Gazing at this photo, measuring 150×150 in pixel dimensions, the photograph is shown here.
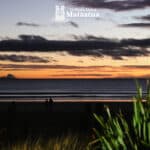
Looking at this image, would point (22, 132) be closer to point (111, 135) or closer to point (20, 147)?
point (20, 147)

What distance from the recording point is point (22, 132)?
32.8 feet

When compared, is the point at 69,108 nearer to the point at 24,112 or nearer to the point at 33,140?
the point at 24,112

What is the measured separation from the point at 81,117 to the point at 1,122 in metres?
2.11

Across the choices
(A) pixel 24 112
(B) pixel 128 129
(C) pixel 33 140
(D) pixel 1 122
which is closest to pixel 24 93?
(A) pixel 24 112

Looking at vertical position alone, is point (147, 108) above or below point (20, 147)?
above

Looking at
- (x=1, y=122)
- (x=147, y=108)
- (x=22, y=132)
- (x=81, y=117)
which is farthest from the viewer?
(x=81, y=117)

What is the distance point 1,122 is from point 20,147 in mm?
4092

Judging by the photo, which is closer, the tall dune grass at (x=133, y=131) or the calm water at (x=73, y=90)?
the tall dune grass at (x=133, y=131)

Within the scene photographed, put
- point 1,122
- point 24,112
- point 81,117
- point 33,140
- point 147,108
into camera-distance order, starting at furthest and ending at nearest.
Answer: point 24,112 → point 81,117 → point 1,122 → point 33,140 → point 147,108

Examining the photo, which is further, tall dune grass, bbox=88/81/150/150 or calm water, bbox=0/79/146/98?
calm water, bbox=0/79/146/98

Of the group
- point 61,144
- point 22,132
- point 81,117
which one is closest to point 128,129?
point 61,144

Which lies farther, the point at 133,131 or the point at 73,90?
the point at 73,90

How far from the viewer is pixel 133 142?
5.20 metres

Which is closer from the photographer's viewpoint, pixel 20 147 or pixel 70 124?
pixel 20 147
